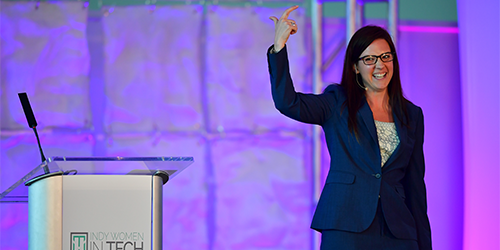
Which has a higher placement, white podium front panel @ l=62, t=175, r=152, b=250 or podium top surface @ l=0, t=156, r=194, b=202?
podium top surface @ l=0, t=156, r=194, b=202

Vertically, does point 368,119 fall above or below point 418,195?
above

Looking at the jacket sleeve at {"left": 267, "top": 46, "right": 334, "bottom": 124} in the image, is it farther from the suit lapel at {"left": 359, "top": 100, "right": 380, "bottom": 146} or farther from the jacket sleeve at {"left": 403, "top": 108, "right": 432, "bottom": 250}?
the jacket sleeve at {"left": 403, "top": 108, "right": 432, "bottom": 250}

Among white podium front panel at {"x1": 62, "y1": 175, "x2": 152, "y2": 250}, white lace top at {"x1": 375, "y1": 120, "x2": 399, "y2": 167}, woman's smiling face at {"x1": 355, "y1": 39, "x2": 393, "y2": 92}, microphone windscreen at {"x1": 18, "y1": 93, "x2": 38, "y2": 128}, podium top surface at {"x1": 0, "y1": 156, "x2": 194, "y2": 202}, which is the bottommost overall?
white podium front panel at {"x1": 62, "y1": 175, "x2": 152, "y2": 250}

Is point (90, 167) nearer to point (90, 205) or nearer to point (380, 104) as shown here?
point (90, 205)

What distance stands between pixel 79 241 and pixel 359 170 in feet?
3.11

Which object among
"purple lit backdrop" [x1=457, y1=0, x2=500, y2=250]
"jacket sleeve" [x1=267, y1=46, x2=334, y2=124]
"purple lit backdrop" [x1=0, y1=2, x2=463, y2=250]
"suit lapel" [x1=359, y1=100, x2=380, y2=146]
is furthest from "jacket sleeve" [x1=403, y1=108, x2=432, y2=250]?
"purple lit backdrop" [x1=0, y1=2, x2=463, y2=250]

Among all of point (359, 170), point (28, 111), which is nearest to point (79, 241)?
point (28, 111)

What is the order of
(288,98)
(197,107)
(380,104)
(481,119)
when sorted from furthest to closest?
(197,107), (481,119), (380,104), (288,98)

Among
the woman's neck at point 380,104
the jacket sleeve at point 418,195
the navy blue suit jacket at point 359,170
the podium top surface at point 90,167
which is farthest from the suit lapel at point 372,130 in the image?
the podium top surface at point 90,167

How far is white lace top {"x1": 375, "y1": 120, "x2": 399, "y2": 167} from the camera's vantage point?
1710mm

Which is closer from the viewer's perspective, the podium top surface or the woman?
the podium top surface

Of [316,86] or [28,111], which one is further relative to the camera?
[316,86]

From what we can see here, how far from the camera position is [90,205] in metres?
1.42

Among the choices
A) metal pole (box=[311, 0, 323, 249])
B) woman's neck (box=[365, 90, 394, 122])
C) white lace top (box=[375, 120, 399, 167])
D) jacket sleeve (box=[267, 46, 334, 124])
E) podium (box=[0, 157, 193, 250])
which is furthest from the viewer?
metal pole (box=[311, 0, 323, 249])
